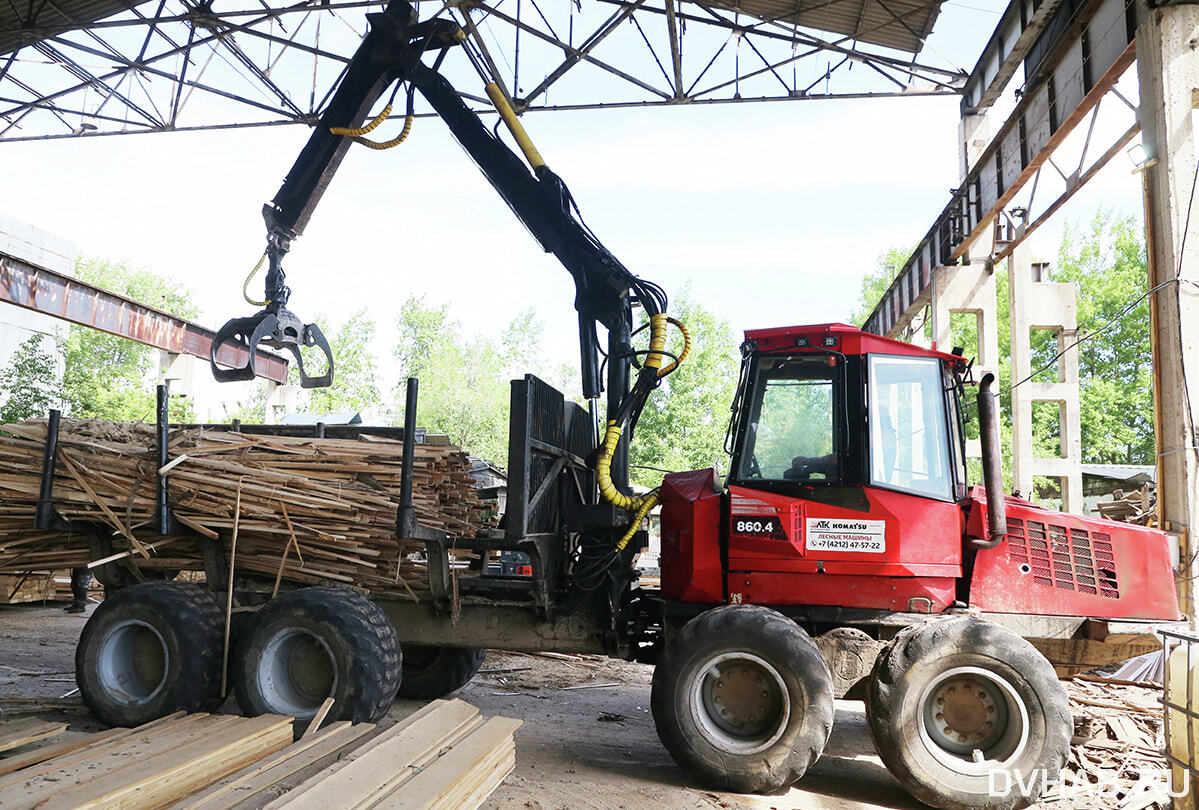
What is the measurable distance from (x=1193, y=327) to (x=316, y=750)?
25.6ft

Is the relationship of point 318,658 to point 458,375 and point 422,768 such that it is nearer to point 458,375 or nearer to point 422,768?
point 422,768

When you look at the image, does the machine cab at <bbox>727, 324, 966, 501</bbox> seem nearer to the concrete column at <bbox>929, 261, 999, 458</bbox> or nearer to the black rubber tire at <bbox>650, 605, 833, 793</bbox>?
the black rubber tire at <bbox>650, 605, 833, 793</bbox>

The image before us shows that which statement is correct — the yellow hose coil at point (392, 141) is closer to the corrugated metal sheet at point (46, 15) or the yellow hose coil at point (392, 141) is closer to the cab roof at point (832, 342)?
the cab roof at point (832, 342)

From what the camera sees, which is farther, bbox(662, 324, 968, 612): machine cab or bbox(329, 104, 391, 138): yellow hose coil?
bbox(329, 104, 391, 138): yellow hose coil

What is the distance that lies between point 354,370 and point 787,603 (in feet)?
157

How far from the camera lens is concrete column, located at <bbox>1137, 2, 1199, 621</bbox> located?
309 inches

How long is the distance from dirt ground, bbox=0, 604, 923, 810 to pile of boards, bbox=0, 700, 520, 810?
0.59m

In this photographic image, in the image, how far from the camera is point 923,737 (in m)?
5.81

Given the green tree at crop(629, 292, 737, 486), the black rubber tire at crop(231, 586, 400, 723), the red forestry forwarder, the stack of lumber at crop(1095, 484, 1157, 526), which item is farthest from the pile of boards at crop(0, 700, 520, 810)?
the green tree at crop(629, 292, 737, 486)

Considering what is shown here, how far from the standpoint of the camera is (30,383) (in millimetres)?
32000

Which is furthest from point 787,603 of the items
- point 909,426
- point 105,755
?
point 105,755

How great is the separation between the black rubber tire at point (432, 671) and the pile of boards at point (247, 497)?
4.43ft

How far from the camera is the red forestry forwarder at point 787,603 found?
5797 millimetres

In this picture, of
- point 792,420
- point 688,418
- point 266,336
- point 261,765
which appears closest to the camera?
point 261,765
